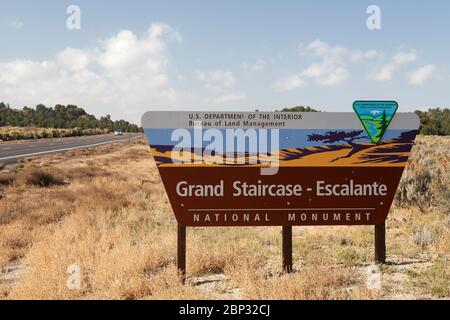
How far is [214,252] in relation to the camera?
6.12 m

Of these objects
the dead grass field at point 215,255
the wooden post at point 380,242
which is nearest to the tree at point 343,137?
the wooden post at point 380,242

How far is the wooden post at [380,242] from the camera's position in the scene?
5745mm

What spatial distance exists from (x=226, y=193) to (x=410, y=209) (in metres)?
5.75

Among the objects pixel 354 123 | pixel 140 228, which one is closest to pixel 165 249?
pixel 140 228

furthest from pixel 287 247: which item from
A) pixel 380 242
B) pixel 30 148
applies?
pixel 30 148

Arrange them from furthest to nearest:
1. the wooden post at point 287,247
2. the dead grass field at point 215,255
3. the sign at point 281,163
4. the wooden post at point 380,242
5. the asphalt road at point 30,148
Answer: the asphalt road at point 30,148, the wooden post at point 380,242, the wooden post at point 287,247, the sign at point 281,163, the dead grass field at point 215,255

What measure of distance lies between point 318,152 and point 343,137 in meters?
0.40

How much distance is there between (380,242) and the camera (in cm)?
577

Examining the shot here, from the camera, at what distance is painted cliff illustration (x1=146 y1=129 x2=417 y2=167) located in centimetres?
534

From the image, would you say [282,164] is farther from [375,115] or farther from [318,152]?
[375,115]

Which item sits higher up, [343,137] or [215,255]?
[343,137]

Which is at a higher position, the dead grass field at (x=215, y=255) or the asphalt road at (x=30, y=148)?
the asphalt road at (x=30, y=148)

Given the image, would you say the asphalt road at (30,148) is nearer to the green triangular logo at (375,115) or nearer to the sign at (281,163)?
the sign at (281,163)
